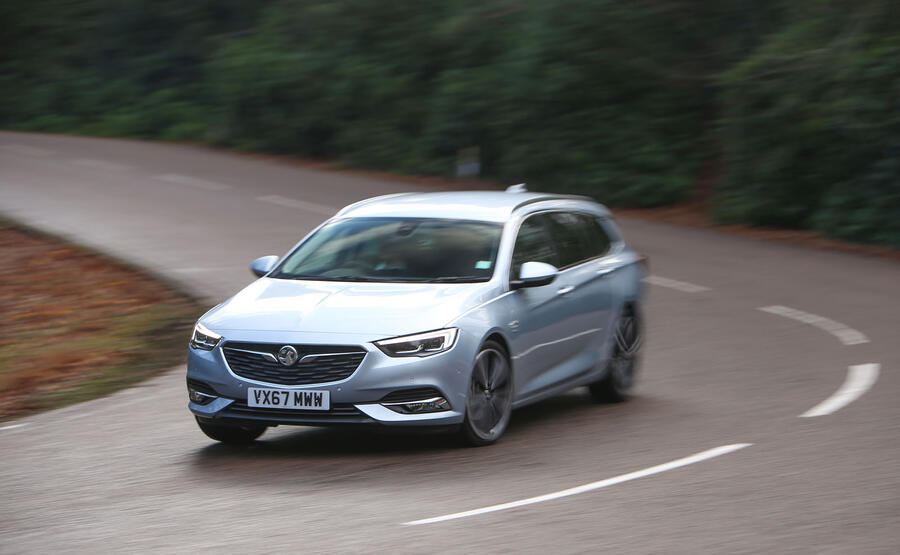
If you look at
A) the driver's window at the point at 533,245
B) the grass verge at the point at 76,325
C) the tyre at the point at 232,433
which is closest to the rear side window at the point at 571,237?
the driver's window at the point at 533,245

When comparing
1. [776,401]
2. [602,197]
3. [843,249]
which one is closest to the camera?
[776,401]

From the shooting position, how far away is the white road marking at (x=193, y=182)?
28234 millimetres

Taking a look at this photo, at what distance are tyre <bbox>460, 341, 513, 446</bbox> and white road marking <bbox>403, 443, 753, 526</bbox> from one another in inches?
43.8

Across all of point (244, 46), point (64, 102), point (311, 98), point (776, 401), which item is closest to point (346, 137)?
point (311, 98)

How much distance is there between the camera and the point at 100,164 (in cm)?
3162

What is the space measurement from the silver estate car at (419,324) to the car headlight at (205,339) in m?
0.01

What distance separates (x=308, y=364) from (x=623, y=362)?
3.61m

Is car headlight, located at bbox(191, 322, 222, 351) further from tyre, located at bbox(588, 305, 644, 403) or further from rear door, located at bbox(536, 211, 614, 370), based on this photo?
tyre, located at bbox(588, 305, 644, 403)

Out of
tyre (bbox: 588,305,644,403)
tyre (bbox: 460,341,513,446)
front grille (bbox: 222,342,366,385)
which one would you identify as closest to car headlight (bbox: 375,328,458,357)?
front grille (bbox: 222,342,366,385)

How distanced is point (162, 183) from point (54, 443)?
19.7 m

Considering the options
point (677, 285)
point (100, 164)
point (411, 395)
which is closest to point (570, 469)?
point (411, 395)

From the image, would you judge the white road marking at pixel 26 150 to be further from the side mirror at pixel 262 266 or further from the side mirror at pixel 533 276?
the side mirror at pixel 533 276

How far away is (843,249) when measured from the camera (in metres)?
22.5

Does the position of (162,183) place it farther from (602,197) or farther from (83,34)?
(83,34)
